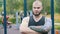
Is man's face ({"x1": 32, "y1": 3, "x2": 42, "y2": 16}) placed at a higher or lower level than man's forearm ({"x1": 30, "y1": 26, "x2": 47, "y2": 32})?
higher

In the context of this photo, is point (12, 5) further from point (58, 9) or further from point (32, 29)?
point (32, 29)

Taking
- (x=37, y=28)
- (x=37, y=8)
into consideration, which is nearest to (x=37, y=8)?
(x=37, y=8)

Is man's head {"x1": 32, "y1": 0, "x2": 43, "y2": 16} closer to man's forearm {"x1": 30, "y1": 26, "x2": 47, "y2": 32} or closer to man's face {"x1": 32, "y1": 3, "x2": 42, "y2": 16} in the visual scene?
man's face {"x1": 32, "y1": 3, "x2": 42, "y2": 16}

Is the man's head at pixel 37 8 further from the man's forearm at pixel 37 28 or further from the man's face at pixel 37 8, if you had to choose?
the man's forearm at pixel 37 28

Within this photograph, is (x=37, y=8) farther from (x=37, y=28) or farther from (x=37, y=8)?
(x=37, y=28)

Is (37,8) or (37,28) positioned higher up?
(37,8)

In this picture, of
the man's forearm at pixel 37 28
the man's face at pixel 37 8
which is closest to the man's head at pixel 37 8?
the man's face at pixel 37 8

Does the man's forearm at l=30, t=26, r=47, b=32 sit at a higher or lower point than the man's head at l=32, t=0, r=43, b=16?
lower

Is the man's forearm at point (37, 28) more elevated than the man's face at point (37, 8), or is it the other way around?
the man's face at point (37, 8)

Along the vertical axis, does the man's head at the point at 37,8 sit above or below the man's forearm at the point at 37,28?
above

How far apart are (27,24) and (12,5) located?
3.73 m

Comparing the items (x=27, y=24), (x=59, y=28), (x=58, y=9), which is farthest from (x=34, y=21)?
(x=59, y=28)

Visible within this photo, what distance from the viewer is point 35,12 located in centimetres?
225

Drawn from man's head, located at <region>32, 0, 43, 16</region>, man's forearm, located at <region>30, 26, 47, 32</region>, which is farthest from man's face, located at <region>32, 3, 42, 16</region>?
man's forearm, located at <region>30, 26, 47, 32</region>
